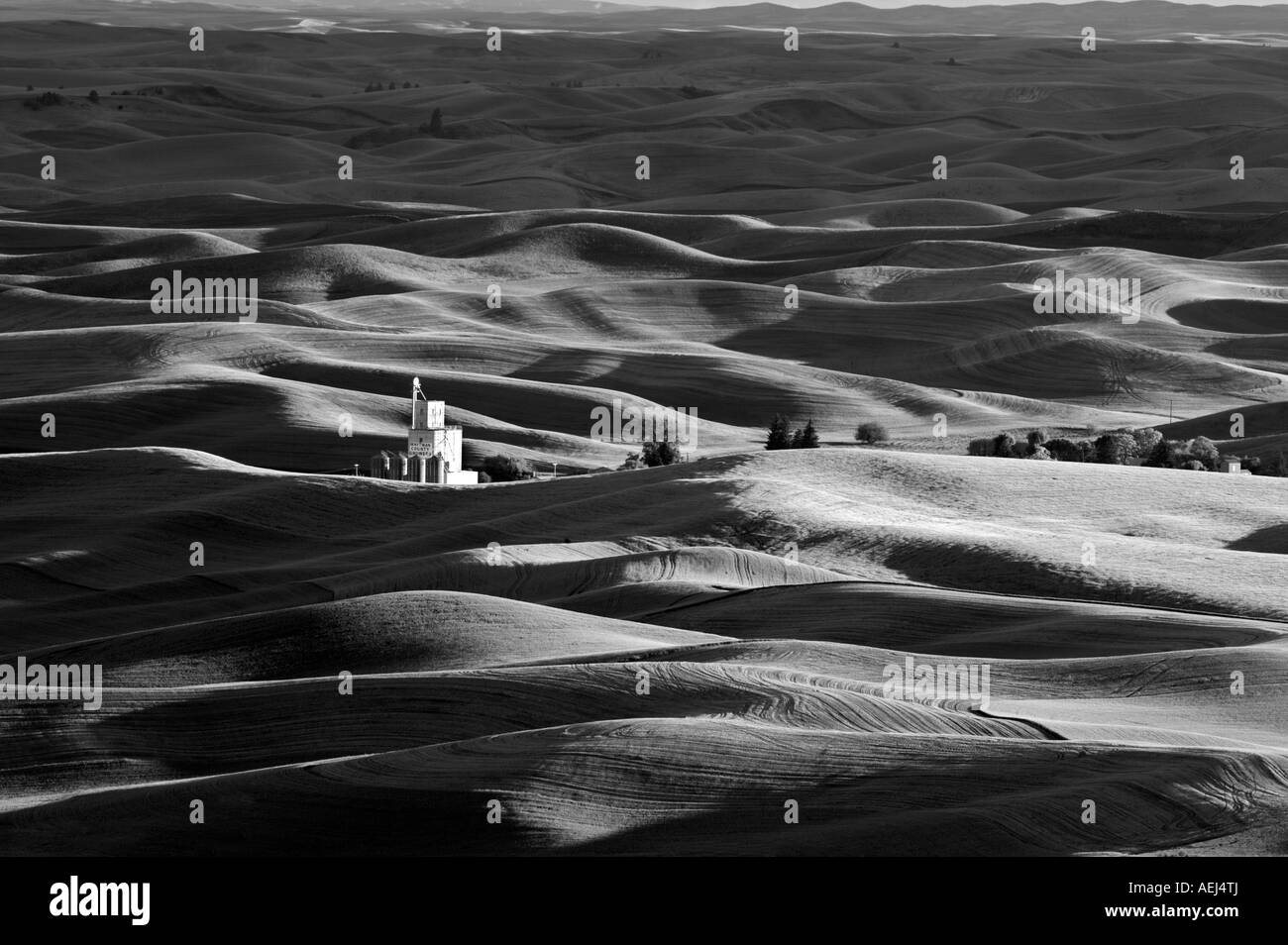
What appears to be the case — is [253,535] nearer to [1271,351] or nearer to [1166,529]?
[1166,529]

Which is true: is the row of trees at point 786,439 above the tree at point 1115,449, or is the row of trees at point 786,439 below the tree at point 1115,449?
above

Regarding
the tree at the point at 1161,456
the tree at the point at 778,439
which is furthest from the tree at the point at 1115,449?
the tree at the point at 778,439

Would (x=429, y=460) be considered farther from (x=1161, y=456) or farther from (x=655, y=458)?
(x=1161, y=456)

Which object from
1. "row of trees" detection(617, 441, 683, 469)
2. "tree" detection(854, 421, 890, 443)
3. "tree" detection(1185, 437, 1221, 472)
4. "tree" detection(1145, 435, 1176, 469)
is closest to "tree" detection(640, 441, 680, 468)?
"row of trees" detection(617, 441, 683, 469)

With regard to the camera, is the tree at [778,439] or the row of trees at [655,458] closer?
the row of trees at [655,458]

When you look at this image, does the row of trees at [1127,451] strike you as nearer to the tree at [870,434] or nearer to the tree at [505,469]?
the tree at [870,434]

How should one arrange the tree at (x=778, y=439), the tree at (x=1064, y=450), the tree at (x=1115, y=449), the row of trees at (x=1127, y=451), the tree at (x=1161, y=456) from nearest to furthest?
1. the row of trees at (x=1127, y=451)
2. the tree at (x=1161, y=456)
3. the tree at (x=1115, y=449)
4. the tree at (x=1064, y=450)
5. the tree at (x=778, y=439)
